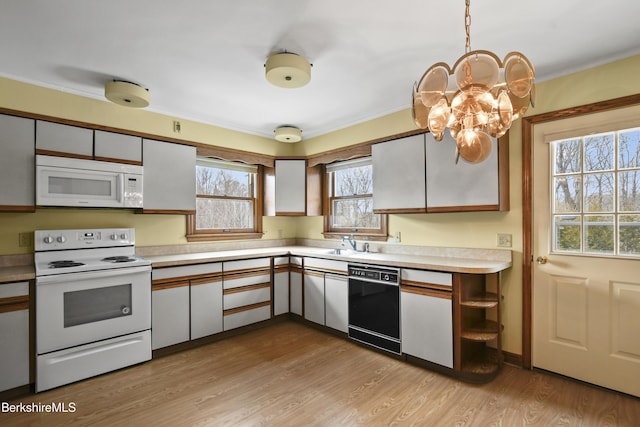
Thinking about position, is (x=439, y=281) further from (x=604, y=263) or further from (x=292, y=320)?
(x=292, y=320)

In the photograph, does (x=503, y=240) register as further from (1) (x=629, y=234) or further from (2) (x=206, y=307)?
(2) (x=206, y=307)

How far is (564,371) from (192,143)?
4187 mm

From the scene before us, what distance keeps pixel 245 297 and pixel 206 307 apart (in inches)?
18.1

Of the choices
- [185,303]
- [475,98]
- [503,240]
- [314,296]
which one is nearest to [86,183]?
[185,303]

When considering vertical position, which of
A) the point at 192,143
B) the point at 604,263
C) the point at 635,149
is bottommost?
the point at 604,263

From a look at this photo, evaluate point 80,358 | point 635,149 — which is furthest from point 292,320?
point 635,149

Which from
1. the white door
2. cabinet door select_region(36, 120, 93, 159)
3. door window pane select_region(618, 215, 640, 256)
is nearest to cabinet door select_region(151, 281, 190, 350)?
cabinet door select_region(36, 120, 93, 159)

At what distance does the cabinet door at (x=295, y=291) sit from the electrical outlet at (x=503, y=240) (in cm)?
215

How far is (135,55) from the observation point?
2463 mm

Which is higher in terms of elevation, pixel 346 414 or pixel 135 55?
pixel 135 55

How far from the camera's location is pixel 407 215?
3648mm

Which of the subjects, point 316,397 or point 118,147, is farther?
point 118,147

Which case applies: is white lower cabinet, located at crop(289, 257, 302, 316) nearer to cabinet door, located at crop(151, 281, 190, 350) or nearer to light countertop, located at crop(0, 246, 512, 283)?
light countertop, located at crop(0, 246, 512, 283)

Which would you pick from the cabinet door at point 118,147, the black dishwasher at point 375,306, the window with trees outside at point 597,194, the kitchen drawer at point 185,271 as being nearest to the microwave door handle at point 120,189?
the cabinet door at point 118,147
